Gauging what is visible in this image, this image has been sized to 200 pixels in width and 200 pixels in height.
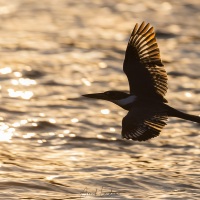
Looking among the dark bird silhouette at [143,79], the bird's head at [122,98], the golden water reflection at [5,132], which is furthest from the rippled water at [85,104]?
the dark bird silhouette at [143,79]

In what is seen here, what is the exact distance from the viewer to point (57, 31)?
58.3 feet

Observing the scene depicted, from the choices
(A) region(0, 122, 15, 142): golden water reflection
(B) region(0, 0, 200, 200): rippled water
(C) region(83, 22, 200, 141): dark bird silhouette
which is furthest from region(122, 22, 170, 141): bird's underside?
(A) region(0, 122, 15, 142): golden water reflection

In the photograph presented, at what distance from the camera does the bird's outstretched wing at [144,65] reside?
35.2ft

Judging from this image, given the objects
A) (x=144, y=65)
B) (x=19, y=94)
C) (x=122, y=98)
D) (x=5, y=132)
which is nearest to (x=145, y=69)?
(x=144, y=65)

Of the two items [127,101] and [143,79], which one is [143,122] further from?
[143,79]

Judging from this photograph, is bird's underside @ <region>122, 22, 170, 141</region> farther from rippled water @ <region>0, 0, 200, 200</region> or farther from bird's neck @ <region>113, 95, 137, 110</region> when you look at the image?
rippled water @ <region>0, 0, 200, 200</region>

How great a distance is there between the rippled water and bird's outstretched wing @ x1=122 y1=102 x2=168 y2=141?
1.80 metres

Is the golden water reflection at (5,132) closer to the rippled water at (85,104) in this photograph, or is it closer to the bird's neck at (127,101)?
the rippled water at (85,104)

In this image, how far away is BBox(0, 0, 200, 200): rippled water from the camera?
12562 millimetres

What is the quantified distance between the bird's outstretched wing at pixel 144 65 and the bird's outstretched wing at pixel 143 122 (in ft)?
0.90

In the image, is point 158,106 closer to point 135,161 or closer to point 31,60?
point 135,161

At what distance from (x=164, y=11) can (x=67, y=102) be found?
4.35 meters

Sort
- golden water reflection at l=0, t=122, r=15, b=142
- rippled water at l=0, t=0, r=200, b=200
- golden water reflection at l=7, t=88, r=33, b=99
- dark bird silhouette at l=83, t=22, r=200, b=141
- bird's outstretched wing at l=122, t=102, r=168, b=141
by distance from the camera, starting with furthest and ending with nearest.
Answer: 1. golden water reflection at l=7, t=88, r=33, b=99
2. golden water reflection at l=0, t=122, r=15, b=142
3. rippled water at l=0, t=0, r=200, b=200
4. dark bird silhouette at l=83, t=22, r=200, b=141
5. bird's outstretched wing at l=122, t=102, r=168, b=141

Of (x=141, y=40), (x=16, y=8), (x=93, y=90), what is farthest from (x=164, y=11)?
(x=141, y=40)
